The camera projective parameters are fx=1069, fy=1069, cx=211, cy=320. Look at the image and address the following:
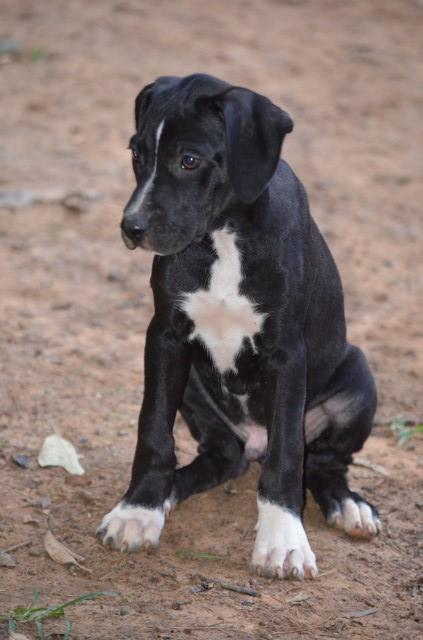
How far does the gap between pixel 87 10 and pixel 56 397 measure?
724 centimetres

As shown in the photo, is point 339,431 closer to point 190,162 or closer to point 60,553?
point 60,553

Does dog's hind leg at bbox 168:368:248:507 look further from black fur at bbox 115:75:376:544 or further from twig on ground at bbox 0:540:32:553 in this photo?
twig on ground at bbox 0:540:32:553

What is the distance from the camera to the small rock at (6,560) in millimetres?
3711

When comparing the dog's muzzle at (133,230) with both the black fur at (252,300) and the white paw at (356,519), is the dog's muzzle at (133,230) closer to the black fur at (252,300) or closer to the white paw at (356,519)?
the black fur at (252,300)

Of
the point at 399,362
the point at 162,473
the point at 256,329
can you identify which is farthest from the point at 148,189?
→ the point at 399,362

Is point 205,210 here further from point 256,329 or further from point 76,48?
point 76,48

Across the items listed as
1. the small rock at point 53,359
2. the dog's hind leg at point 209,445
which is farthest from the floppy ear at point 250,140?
the small rock at point 53,359

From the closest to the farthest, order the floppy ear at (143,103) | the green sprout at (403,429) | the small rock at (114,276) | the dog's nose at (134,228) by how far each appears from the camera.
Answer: the dog's nose at (134,228) → the floppy ear at (143,103) → the green sprout at (403,429) → the small rock at (114,276)

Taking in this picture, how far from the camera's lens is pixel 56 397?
5.08 metres

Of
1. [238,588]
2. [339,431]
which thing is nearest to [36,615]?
[238,588]

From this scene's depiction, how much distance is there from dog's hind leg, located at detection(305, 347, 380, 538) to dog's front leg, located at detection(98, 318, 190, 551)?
0.74 meters

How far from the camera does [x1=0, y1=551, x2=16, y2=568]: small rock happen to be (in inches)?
146

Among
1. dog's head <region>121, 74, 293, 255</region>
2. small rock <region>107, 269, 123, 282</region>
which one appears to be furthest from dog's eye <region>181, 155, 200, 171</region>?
small rock <region>107, 269, 123, 282</region>

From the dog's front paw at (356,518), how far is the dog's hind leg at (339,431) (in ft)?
0.03
